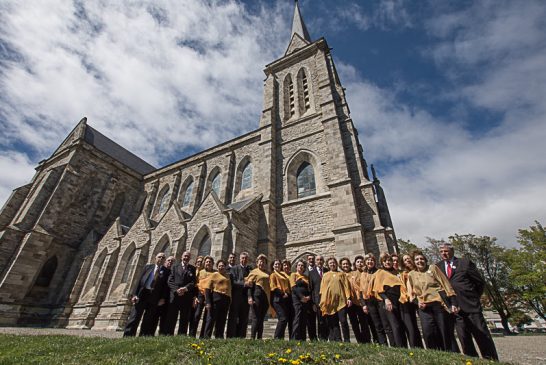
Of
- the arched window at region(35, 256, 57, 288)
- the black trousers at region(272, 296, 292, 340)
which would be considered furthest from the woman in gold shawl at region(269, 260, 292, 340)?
the arched window at region(35, 256, 57, 288)

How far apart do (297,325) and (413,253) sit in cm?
264

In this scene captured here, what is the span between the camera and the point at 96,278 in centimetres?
1669

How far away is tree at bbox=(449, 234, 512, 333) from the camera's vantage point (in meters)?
22.2

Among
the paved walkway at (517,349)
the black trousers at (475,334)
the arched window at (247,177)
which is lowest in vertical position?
the paved walkway at (517,349)

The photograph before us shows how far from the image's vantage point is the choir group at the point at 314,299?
449 centimetres

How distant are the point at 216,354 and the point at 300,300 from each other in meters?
2.28

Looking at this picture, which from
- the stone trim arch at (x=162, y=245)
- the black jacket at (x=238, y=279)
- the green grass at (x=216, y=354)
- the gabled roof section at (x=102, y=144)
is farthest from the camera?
the gabled roof section at (x=102, y=144)

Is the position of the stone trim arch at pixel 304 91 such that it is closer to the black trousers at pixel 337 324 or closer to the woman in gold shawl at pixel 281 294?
the woman in gold shawl at pixel 281 294

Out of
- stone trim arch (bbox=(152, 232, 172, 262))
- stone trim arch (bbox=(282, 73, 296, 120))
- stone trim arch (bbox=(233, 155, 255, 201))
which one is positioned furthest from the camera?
stone trim arch (bbox=(282, 73, 296, 120))

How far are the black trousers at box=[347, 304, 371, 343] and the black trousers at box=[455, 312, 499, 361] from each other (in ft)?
5.43

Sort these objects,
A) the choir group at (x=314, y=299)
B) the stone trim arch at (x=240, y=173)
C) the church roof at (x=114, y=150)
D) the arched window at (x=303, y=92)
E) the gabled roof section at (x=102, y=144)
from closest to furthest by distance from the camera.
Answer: the choir group at (x=314, y=299), the stone trim arch at (x=240, y=173), the arched window at (x=303, y=92), the gabled roof section at (x=102, y=144), the church roof at (x=114, y=150)

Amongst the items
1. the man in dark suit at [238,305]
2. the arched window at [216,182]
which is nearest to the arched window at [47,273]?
the arched window at [216,182]

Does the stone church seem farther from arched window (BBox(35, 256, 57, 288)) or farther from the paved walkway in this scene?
the paved walkway

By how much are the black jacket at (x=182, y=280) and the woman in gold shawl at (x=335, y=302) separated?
9.21 feet
